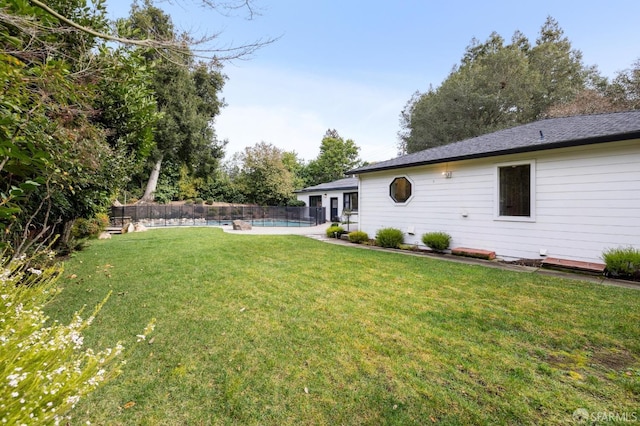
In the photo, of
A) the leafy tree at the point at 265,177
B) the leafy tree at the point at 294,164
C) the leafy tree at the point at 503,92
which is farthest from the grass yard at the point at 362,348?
the leafy tree at the point at 294,164

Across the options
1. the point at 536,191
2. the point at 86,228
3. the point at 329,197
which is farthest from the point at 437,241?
the point at 329,197

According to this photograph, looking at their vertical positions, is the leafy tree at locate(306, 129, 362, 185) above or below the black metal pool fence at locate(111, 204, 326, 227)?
above

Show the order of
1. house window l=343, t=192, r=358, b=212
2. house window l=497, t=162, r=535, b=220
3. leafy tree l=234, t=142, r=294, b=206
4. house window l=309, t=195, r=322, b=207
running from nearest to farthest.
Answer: house window l=497, t=162, r=535, b=220
house window l=343, t=192, r=358, b=212
house window l=309, t=195, r=322, b=207
leafy tree l=234, t=142, r=294, b=206

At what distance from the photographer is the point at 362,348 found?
2.53 meters

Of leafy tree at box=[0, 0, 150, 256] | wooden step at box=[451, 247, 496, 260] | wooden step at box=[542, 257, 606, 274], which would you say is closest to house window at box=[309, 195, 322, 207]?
wooden step at box=[451, 247, 496, 260]

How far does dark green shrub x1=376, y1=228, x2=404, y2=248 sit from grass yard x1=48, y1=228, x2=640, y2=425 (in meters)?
3.26

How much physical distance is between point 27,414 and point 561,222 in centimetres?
765

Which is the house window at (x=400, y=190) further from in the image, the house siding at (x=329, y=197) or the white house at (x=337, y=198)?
the house siding at (x=329, y=197)

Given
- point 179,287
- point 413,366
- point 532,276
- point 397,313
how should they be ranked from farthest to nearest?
point 532,276, point 179,287, point 397,313, point 413,366

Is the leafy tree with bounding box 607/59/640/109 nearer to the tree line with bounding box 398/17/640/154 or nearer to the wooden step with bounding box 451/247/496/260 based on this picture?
the tree line with bounding box 398/17/640/154

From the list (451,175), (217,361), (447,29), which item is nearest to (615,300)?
(451,175)

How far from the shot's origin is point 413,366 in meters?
2.24

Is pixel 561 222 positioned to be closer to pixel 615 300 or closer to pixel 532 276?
pixel 532 276

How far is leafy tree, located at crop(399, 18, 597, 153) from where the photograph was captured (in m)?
17.9
